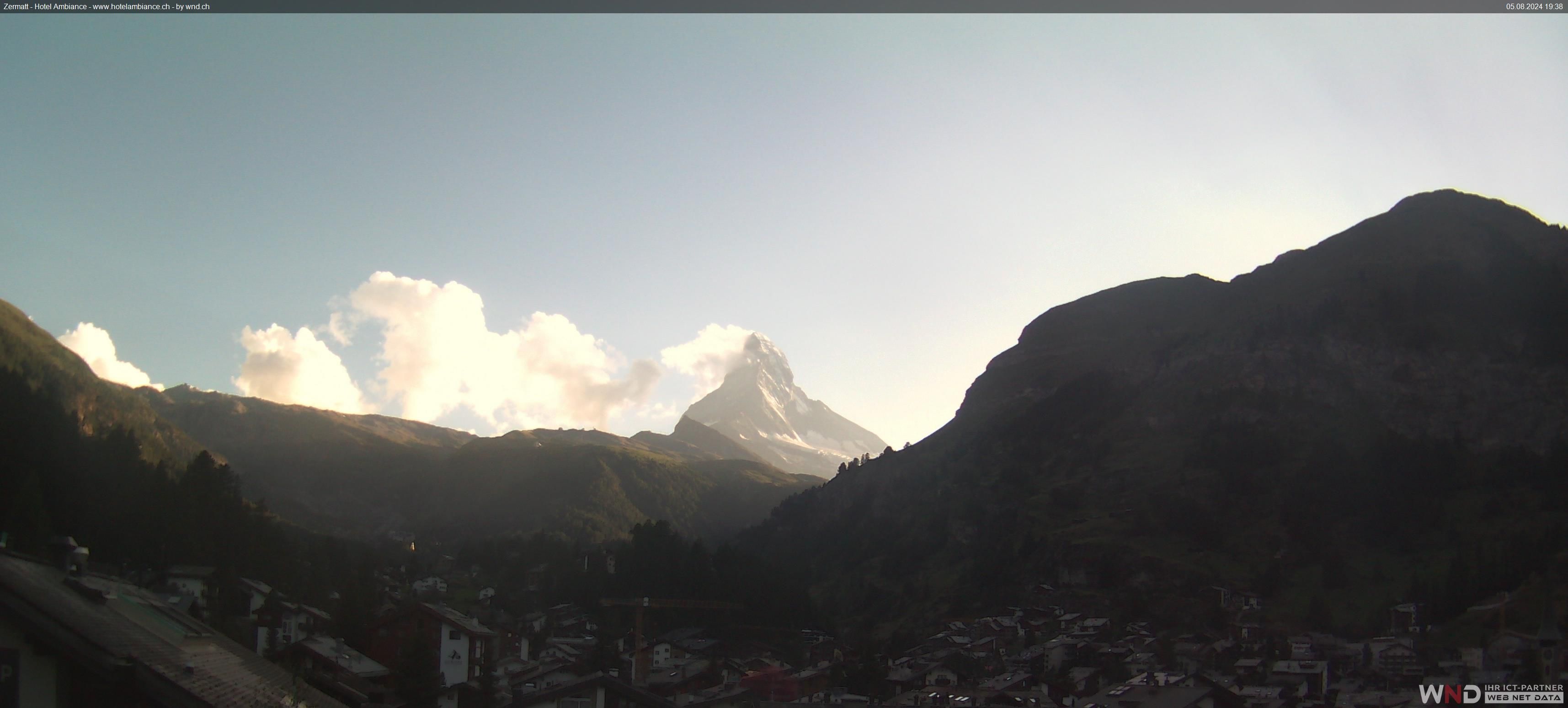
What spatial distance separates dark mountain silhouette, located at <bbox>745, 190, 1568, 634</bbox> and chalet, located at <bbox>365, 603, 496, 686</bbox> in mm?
75261

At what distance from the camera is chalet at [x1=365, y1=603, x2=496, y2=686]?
2275 inches

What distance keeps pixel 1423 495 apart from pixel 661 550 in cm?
9305

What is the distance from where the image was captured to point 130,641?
15062 mm

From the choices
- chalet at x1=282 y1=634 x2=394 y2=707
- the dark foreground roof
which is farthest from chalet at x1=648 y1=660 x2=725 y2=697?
the dark foreground roof

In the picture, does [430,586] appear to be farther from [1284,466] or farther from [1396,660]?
[1284,466]

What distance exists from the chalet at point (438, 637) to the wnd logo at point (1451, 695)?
42.3 metres

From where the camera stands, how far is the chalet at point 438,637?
5778 centimetres

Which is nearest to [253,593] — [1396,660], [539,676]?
[539,676]

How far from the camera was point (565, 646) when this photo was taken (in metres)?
87.8

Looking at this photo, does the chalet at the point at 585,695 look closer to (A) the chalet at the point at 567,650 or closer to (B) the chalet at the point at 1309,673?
(A) the chalet at the point at 567,650

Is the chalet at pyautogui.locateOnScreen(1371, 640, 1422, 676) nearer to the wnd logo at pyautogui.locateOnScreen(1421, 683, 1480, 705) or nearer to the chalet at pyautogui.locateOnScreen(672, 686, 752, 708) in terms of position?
the wnd logo at pyautogui.locateOnScreen(1421, 683, 1480, 705)

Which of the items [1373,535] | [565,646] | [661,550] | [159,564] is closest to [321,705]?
[159,564]

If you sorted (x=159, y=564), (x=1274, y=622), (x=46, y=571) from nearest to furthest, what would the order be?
1. (x=46, y=571)
2. (x=159, y=564)
3. (x=1274, y=622)

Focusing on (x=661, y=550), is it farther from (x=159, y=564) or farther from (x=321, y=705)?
(x=321, y=705)
